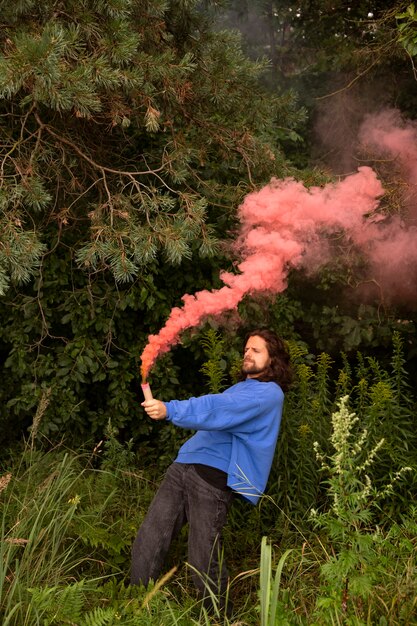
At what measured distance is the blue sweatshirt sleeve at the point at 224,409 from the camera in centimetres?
302

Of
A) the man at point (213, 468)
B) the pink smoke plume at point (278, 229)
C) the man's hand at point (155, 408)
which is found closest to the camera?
the man's hand at point (155, 408)

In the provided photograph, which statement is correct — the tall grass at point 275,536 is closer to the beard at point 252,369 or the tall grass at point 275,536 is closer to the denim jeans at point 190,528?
the denim jeans at point 190,528

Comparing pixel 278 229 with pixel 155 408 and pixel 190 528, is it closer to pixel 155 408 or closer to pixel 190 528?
pixel 155 408

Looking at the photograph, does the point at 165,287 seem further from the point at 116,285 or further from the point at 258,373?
the point at 258,373

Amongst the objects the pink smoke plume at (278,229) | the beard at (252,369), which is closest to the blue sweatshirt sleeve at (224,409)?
the beard at (252,369)

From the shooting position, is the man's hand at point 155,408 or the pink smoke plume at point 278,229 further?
the pink smoke plume at point 278,229

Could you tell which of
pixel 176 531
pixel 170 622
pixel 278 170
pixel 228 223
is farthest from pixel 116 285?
pixel 170 622

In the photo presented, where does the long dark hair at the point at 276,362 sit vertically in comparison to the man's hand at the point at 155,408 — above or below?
above

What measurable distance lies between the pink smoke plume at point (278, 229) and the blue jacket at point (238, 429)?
52 cm

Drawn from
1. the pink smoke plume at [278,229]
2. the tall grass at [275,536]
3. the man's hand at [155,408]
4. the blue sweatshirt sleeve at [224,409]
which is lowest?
the tall grass at [275,536]

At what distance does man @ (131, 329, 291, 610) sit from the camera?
3.07 metres

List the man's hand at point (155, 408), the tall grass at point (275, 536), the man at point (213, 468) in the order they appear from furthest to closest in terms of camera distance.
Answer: the man at point (213, 468)
the man's hand at point (155, 408)
the tall grass at point (275, 536)

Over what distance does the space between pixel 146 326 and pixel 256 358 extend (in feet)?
5.27

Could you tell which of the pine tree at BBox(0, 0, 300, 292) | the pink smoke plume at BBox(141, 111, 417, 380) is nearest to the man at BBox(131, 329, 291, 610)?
the pink smoke plume at BBox(141, 111, 417, 380)
